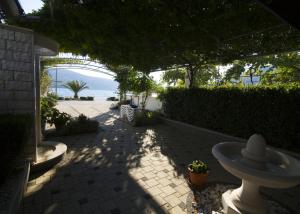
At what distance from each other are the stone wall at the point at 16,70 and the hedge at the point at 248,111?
22.1 feet

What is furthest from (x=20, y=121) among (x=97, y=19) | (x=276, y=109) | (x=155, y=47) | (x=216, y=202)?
(x=276, y=109)

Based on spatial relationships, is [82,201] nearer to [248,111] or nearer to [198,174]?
[198,174]

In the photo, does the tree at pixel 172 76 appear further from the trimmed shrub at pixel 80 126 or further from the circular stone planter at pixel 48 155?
the circular stone planter at pixel 48 155

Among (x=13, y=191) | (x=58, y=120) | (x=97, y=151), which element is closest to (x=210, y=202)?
(x=13, y=191)

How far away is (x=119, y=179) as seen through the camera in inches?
152

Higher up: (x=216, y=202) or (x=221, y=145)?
(x=221, y=145)

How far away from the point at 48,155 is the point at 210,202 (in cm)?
395

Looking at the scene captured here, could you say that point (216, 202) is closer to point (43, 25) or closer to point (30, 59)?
point (30, 59)

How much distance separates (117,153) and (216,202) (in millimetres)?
3179

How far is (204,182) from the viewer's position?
3574 millimetres

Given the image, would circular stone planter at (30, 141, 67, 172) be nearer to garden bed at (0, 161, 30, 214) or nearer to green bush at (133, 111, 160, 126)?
garden bed at (0, 161, 30, 214)

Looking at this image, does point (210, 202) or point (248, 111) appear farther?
point (248, 111)

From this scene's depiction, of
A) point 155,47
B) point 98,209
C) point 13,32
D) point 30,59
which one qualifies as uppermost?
point 155,47

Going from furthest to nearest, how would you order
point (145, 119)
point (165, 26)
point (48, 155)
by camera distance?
point (145, 119), point (165, 26), point (48, 155)
